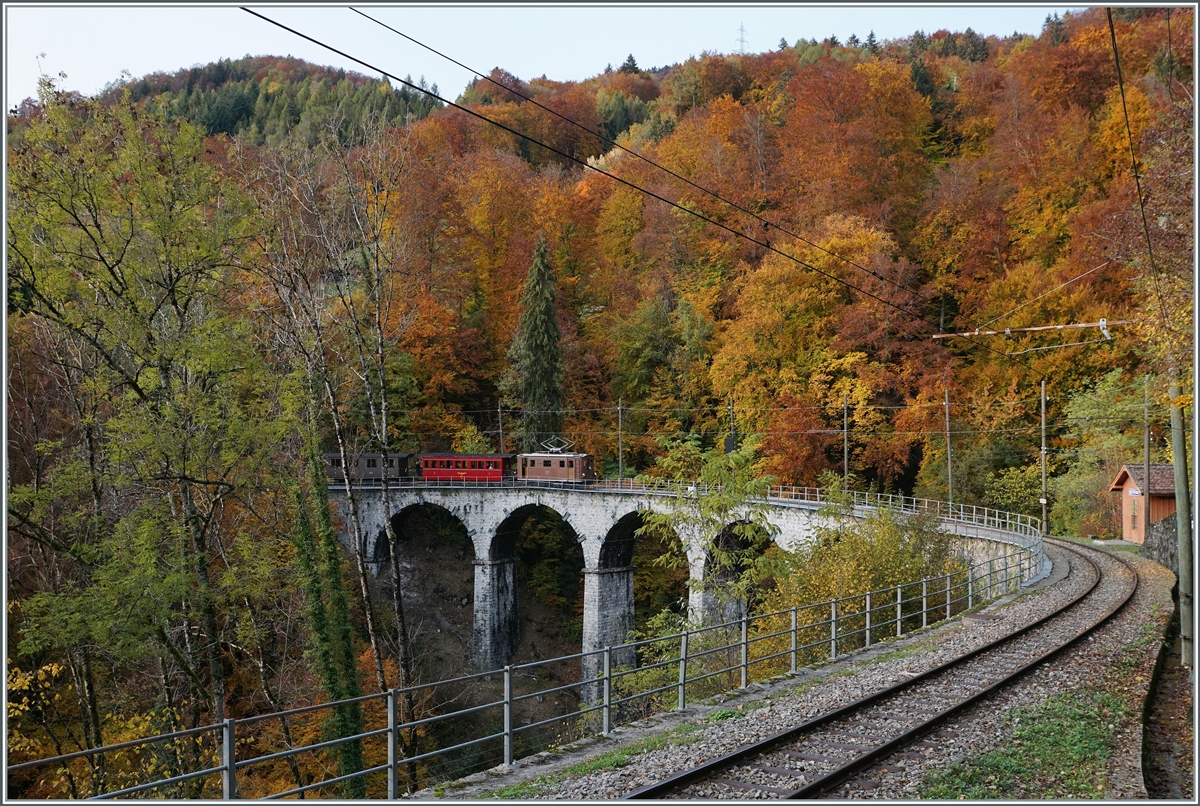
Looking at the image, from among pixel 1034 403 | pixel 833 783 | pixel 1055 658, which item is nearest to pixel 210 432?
pixel 833 783

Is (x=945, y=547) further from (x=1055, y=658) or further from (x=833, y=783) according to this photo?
(x=833, y=783)

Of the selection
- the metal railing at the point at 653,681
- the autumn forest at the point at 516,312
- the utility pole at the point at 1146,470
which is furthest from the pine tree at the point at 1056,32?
the metal railing at the point at 653,681

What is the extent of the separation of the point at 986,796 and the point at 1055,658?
5.75 meters

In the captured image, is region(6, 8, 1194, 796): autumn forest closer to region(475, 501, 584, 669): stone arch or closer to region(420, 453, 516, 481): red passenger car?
region(420, 453, 516, 481): red passenger car

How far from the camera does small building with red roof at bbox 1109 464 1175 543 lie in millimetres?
27297

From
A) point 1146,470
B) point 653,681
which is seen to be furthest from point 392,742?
point 1146,470

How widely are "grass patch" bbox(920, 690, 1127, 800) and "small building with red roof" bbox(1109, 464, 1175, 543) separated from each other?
20993 millimetres

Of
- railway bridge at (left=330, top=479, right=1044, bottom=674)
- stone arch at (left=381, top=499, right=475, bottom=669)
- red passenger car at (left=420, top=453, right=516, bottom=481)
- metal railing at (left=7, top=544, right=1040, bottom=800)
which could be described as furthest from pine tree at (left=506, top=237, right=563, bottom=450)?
metal railing at (left=7, top=544, right=1040, bottom=800)

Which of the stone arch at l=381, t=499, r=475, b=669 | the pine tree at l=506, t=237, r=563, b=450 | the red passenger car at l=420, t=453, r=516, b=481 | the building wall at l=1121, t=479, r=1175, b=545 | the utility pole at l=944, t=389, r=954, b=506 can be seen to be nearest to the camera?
the building wall at l=1121, t=479, r=1175, b=545

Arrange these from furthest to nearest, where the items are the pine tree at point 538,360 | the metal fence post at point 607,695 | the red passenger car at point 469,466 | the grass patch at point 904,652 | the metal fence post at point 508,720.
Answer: the pine tree at point 538,360
the red passenger car at point 469,466
the grass patch at point 904,652
the metal fence post at point 607,695
the metal fence post at point 508,720

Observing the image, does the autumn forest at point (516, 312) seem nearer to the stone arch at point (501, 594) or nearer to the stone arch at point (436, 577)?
the stone arch at point (436, 577)

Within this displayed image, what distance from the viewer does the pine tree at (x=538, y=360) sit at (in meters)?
39.0

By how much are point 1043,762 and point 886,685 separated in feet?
8.67

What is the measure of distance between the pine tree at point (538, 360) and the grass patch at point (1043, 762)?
3092cm
